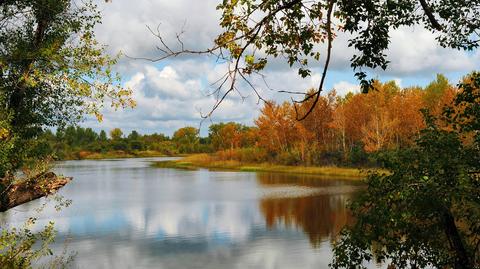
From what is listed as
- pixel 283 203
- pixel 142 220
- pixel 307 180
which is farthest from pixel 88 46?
pixel 307 180

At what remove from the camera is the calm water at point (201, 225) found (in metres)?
20.6

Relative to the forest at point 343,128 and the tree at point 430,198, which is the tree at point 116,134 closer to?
the forest at point 343,128

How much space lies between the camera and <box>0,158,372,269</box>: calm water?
2058 cm

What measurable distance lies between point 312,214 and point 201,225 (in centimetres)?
780

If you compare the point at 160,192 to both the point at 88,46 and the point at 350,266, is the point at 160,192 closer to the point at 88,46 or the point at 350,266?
the point at 88,46

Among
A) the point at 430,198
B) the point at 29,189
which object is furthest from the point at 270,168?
the point at 430,198

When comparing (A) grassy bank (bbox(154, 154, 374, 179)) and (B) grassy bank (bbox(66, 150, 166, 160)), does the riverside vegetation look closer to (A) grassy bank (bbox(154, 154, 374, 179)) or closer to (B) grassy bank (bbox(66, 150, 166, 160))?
(A) grassy bank (bbox(154, 154, 374, 179))

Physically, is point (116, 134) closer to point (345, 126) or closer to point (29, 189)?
point (345, 126)

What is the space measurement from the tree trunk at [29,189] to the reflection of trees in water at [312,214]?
13.2 m

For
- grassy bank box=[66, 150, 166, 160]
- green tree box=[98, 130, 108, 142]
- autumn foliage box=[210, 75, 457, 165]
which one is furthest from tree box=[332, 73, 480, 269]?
green tree box=[98, 130, 108, 142]

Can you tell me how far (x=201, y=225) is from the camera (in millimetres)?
28375

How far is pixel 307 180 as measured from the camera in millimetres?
54688

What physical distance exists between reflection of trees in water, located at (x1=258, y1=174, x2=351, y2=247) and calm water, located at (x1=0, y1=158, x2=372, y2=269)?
0.06 metres

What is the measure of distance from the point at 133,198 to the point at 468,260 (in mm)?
34781
